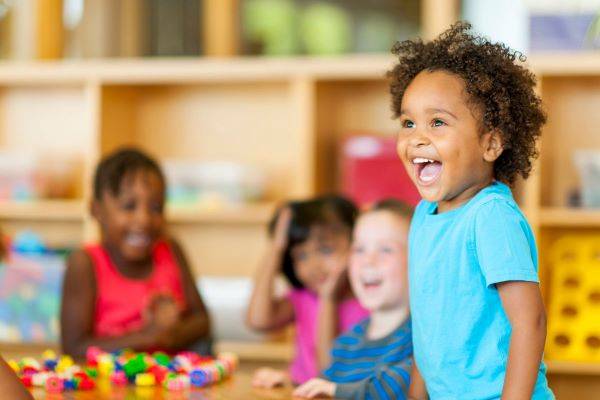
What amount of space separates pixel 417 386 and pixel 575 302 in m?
1.49

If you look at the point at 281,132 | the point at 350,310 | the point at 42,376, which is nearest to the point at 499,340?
the point at 42,376

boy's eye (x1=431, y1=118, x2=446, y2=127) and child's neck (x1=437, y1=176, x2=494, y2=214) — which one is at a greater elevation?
boy's eye (x1=431, y1=118, x2=446, y2=127)

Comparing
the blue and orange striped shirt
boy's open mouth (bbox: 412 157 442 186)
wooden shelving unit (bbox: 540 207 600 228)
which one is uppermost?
boy's open mouth (bbox: 412 157 442 186)

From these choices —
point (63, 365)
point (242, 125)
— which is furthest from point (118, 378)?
point (242, 125)

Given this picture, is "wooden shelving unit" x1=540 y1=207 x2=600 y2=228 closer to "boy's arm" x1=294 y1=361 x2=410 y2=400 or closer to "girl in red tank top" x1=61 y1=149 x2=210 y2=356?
"girl in red tank top" x1=61 y1=149 x2=210 y2=356

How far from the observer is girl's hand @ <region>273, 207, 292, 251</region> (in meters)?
2.54

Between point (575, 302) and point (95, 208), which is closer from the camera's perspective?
point (95, 208)

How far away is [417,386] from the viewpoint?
1647mm

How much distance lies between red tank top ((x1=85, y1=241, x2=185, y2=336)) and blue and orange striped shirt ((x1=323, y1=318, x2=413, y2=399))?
78 centimetres

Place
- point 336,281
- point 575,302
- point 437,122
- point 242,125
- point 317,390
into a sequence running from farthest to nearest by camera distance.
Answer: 1. point 242,125
2. point 575,302
3. point 336,281
4. point 317,390
5. point 437,122

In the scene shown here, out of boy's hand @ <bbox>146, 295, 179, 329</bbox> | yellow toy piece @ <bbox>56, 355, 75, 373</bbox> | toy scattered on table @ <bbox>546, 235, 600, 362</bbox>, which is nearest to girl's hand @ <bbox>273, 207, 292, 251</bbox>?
boy's hand @ <bbox>146, 295, 179, 329</bbox>

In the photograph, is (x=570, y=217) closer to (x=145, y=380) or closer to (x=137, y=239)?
(x=137, y=239)

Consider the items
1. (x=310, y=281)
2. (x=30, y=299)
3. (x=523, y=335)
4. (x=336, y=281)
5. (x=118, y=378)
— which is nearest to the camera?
(x=523, y=335)

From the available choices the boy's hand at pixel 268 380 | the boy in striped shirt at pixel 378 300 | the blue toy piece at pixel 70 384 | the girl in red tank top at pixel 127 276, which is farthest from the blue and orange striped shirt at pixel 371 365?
the girl in red tank top at pixel 127 276
